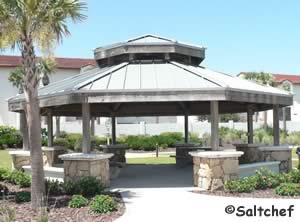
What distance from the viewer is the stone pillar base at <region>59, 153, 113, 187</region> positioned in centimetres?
1325

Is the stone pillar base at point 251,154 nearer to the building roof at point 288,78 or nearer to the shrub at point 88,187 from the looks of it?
the shrub at point 88,187

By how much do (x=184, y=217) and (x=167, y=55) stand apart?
7.79 metres

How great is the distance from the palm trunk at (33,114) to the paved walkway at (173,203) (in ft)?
7.13

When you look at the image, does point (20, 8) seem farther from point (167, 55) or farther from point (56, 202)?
point (167, 55)

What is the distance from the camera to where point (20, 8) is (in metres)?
Answer: 10.1

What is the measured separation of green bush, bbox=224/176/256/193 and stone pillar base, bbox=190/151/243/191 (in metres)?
0.29

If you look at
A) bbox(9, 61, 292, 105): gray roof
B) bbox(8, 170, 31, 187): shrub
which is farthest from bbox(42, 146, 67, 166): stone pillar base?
bbox(9, 61, 292, 105): gray roof

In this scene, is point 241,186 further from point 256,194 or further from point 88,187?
point 88,187

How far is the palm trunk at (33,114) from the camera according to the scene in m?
10.5

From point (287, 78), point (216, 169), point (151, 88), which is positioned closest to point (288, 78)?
point (287, 78)

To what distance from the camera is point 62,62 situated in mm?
55375

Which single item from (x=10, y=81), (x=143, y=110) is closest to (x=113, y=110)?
(x=143, y=110)

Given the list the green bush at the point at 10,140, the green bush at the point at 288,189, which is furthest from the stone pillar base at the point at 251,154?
the green bush at the point at 10,140

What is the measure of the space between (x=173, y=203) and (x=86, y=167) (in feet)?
10.7
